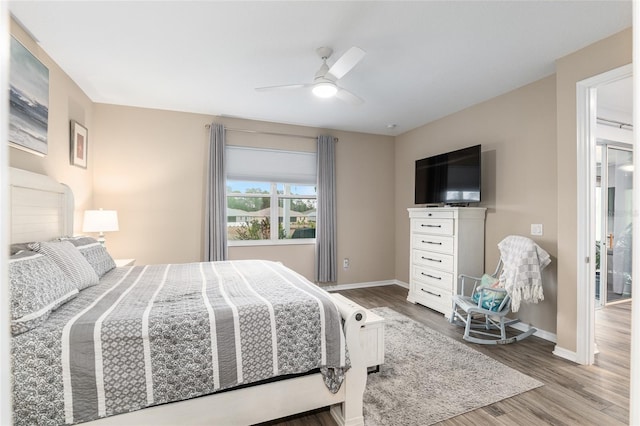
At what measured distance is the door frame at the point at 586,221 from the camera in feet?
8.40

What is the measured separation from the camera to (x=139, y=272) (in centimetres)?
273

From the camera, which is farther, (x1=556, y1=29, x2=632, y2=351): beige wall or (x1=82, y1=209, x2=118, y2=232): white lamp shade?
(x1=82, y1=209, x2=118, y2=232): white lamp shade

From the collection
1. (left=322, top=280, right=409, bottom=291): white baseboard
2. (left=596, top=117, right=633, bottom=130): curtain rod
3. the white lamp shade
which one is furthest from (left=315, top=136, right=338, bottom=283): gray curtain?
(left=596, top=117, right=633, bottom=130): curtain rod

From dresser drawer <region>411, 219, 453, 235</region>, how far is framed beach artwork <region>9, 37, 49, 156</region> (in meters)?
4.22

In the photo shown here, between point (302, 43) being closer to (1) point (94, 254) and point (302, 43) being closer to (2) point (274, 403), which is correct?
(1) point (94, 254)

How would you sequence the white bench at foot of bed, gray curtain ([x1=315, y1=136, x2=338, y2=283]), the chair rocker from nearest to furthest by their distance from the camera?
the white bench at foot of bed < the chair rocker < gray curtain ([x1=315, y1=136, x2=338, y2=283])

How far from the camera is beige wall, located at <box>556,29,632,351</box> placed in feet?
8.59

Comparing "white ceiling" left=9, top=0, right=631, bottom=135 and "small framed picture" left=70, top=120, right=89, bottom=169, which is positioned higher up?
"white ceiling" left=9, top=0, right=631, bottom=135

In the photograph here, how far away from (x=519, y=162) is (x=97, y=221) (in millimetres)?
4792

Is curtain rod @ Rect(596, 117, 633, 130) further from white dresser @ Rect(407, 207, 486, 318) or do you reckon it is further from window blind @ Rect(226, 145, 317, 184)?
window blind @ Rect(226, 145, 317, 184)

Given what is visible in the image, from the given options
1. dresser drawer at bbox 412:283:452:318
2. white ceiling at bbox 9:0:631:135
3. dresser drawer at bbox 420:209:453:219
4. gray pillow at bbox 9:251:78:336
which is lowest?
dresser drawer at bbox 412:283:452:318

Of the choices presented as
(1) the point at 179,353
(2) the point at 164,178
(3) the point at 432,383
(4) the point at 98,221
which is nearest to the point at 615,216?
(3) the point at 432,383

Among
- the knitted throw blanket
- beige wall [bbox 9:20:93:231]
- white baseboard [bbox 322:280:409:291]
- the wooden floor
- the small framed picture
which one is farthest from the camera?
white baseboard [bbox 322:280:409:291]

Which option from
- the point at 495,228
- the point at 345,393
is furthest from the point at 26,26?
the point at 495,228
